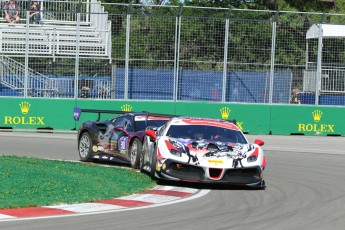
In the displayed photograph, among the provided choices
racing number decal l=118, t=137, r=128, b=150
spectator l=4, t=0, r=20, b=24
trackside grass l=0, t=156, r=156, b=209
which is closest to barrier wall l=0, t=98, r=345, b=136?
spectator l=4, t=0, r=20, b=24

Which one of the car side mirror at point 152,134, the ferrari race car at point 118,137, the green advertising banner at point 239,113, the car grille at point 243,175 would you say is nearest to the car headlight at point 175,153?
A: the car grille at point 243,175

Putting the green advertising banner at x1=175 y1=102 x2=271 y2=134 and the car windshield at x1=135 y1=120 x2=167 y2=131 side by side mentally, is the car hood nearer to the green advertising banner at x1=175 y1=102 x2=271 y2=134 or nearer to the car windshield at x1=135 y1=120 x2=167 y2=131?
the car windshield at x1=135 y1=120 x2=167 y2=131

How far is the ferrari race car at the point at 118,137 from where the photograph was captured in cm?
1683

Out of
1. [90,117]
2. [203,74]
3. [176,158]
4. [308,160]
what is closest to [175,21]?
[203,74]

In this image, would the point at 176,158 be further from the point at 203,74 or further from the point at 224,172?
the point at 203,74

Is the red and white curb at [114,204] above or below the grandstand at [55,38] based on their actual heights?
below

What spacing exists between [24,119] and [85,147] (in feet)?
38.3

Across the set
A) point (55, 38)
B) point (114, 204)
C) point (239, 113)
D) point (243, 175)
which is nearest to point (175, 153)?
point (243, 175)

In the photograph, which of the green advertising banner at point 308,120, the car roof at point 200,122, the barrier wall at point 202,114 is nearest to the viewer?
the car roof at point 200,122

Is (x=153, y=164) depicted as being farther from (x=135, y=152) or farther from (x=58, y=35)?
(x=58, y=35)

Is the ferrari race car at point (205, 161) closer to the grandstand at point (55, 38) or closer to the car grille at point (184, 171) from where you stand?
the car grille at point (184, 171)

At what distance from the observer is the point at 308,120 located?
3144cm

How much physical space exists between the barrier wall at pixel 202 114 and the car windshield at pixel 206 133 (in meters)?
14.3

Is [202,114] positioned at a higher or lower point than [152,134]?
lower
